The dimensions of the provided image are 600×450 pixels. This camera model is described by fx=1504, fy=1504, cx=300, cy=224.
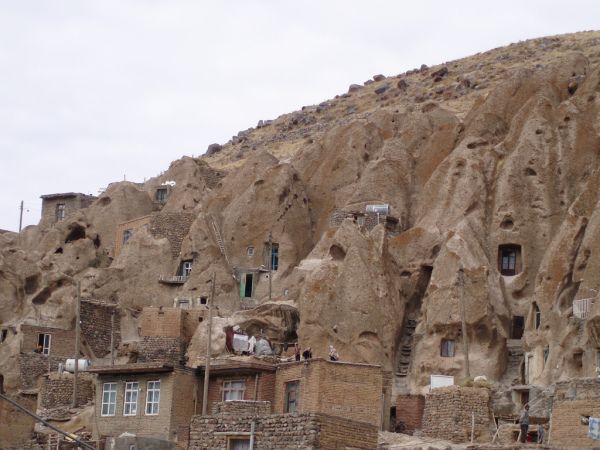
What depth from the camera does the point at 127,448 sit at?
52.4 meters

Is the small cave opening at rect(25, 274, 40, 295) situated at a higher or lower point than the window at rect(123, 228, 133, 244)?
lower

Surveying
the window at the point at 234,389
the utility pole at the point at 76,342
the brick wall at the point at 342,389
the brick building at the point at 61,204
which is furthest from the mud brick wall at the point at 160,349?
the brick building at the point at 61,204

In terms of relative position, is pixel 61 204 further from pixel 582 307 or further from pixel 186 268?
pixel 582 307

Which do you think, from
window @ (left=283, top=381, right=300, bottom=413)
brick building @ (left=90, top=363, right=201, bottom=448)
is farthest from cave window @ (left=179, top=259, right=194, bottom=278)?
window @ (left=283, top=381, right=300, bottom=413)

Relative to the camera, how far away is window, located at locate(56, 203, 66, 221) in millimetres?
100250

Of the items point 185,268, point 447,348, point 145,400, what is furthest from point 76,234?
point 145,400

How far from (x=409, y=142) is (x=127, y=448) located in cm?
3874

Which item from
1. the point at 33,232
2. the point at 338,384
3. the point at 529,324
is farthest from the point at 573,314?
the point at 33,232

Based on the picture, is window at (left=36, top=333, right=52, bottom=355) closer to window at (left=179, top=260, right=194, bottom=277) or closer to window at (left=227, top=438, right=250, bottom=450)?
window at (left=179, top=260, right=194, bottom=277)

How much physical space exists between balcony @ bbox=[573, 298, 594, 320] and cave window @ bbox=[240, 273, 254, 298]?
22.3 m

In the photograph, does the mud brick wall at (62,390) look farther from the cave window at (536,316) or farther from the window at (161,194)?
the window at (161,194)

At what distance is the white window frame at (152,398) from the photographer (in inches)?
2260

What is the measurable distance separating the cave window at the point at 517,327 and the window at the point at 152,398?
60.4 ft

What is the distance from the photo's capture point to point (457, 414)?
52.6 m
